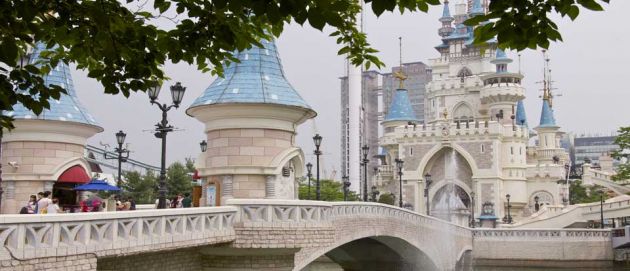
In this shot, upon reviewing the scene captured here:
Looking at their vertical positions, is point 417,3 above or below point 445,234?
above

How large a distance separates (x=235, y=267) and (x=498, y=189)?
43.2 m

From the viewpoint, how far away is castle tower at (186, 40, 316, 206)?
17.1m

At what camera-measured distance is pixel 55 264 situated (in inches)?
381

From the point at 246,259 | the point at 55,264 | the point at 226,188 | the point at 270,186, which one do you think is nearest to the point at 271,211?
the point at 246,259

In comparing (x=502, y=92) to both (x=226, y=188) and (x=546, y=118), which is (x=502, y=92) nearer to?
(x=546, y=118)

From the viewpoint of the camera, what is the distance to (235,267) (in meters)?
15.5

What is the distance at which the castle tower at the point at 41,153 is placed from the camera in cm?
1820

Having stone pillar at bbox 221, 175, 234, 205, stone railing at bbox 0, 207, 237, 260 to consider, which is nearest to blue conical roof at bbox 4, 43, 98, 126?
stone pillar at bbox 221, 175, 234, 205

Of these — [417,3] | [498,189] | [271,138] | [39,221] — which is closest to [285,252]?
[271,138]

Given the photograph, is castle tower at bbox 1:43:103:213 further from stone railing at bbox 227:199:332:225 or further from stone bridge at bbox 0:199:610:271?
stone railing at bbox 227:199:332:225

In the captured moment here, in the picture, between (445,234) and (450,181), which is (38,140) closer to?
(445,234)

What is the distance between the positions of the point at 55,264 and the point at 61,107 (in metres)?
10.1

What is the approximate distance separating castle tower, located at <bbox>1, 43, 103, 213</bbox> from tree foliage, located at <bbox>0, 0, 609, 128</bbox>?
11852mm

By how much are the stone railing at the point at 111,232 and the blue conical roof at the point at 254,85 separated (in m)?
3.39
